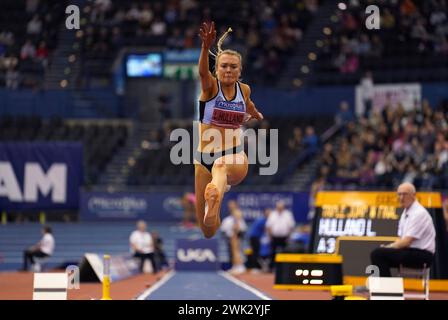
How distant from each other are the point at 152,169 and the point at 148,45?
4.87 m

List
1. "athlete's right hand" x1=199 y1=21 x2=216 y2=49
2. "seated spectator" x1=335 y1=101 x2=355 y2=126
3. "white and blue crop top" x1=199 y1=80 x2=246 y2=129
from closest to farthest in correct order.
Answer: "athlete's right hand" x1=199 y1=21 x2=216 y2=49, "white and blue crop top" x1=199 y1=80 x2=246 y2=129, "seated spectator" x1=335 y1=101 x2=355 y2=126

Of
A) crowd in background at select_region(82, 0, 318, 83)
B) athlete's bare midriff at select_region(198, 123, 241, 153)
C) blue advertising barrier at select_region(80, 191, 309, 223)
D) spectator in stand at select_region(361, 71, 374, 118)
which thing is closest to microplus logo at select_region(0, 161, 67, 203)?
athlete's bare midriff at select_region(198, 123, 241, 153)

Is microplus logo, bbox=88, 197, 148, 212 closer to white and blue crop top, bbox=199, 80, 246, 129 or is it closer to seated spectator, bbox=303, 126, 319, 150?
seated spectator, bbox=303, 126, 319, 150

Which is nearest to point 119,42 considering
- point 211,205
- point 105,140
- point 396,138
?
point 105,140

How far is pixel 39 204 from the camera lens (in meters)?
17.5

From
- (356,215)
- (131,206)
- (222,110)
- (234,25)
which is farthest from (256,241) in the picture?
(234,25)

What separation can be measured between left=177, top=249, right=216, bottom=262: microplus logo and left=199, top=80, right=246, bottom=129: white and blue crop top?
1100 cm

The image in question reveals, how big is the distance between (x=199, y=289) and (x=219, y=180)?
6.26 m

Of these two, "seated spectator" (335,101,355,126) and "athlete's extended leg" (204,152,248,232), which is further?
"seated spectator" (335,101,355,126)

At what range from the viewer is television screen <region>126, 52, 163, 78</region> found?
32.5m

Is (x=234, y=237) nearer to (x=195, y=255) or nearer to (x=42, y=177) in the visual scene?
(x=195, y=255)

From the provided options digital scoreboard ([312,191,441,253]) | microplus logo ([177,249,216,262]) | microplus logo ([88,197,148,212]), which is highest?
digital scoreboard ([312,191,441,253])

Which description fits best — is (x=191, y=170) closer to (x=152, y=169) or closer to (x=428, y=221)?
(x=152, y=169)

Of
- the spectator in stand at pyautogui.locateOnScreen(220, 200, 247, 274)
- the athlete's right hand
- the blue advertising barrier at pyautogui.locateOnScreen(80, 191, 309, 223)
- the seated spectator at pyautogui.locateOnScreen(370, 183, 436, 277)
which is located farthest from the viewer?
the blue advertising barrier at pyautogui.locateOnScreen(80, 191, 309, 223)
